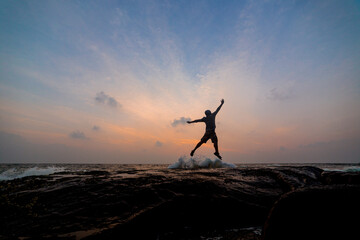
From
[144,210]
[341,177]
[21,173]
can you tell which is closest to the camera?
[144,210]

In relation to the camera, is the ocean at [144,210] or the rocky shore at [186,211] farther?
the ocean at [144,210]

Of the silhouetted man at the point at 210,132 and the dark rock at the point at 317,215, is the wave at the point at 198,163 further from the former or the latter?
the dark rock at the point at 317,215

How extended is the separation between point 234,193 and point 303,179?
6.64 ft

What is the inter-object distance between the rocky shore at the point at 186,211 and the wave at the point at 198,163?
4602mm

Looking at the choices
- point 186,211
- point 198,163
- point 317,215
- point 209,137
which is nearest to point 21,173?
point 186,211

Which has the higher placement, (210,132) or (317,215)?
(210,132)

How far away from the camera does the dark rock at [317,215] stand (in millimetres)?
1047

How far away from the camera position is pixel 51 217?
1.80 metres

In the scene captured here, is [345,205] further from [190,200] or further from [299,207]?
[190,200]

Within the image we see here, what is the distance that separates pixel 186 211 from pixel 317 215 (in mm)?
1384

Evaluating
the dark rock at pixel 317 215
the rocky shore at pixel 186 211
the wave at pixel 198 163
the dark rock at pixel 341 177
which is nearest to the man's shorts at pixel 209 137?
the wave at pixel 198 163

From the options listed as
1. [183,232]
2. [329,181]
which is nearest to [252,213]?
[183,232]

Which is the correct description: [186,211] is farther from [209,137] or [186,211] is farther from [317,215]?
[209,137]

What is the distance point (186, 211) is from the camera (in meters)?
2.05
